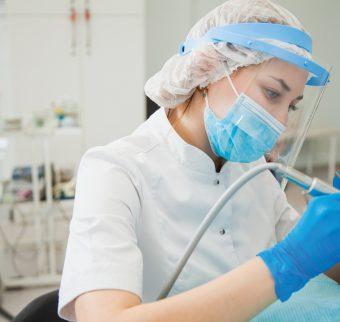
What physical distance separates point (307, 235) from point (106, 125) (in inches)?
120

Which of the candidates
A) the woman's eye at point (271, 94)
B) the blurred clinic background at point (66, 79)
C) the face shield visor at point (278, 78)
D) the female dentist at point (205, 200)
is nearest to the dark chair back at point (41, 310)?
the female dentist at point (205, 200)

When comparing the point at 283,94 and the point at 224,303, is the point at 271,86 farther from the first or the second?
the point at 224,303

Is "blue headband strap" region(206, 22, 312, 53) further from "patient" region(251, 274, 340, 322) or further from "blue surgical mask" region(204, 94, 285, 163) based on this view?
"patient" region(251, 274, 340, 322)

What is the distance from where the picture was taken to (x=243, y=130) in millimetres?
921

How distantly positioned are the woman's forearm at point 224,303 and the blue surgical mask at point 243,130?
13.9 inches

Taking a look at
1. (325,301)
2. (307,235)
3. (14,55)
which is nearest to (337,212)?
(307,235)

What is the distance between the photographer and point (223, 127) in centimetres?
94

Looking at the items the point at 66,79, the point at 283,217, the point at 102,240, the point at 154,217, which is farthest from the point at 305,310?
the point at 66,79

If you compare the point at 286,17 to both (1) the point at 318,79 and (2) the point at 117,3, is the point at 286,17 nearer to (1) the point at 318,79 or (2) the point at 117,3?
(1) the point at 318,79

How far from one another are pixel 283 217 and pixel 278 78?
481mm

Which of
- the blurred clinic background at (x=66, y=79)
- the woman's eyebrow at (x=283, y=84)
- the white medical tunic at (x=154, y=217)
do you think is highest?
the woman's eyebrow at (x=283, y=84)

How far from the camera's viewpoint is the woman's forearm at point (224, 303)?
65cm

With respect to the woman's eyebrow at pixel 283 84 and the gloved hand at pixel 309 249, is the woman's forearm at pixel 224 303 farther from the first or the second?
the woman's eyebrow at pixel 283 84

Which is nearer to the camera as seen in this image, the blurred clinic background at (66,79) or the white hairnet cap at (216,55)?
the white hairnet cap at (216,55)
